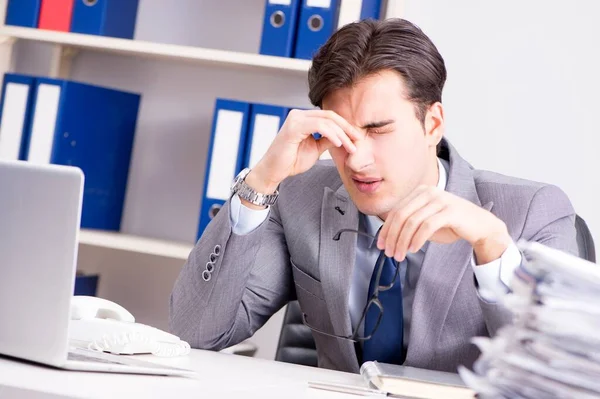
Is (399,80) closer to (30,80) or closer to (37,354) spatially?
(37,354)

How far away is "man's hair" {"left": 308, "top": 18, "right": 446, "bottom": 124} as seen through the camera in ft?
5.48

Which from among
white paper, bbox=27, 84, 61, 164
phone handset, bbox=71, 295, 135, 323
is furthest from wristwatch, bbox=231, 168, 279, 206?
white paper, bbox=27, 84, 61, 164

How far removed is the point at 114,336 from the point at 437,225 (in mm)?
468

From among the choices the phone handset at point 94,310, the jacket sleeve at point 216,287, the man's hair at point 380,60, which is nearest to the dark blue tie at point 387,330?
the jacket sleeve at point 216,287

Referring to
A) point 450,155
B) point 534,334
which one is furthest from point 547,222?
point 534,334

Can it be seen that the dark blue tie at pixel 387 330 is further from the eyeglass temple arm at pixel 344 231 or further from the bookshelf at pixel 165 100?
the bookshelf at pixel 165 100

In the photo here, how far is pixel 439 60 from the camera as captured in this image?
178cm

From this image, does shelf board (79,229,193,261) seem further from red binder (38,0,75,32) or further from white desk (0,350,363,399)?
white desk (0,350,363,399)

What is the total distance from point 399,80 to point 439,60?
0.14 meters

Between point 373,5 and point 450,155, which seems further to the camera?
point 373,5

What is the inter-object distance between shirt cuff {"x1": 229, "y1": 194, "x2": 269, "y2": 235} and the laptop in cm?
63

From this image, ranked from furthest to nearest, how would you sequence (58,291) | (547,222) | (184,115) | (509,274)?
1. (184,115)
2. (547,222)
3. (509,274)
4. (58,291)

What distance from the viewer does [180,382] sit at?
98 cm

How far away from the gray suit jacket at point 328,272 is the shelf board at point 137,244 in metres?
0.60
